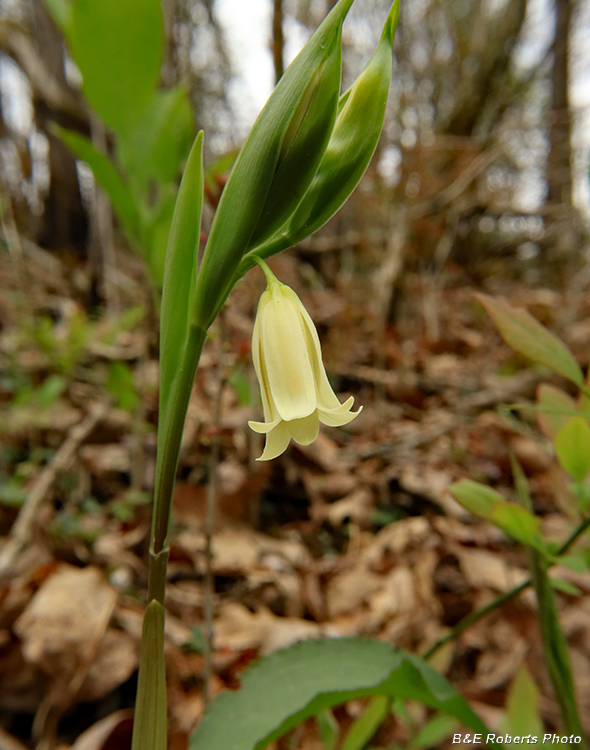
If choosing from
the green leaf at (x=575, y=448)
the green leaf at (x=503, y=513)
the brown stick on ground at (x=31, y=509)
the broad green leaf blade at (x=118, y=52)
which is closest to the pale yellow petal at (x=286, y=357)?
the green leaf at (x=503, y=513)

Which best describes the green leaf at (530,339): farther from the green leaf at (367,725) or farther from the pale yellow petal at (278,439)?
the green leaf at (367,725)

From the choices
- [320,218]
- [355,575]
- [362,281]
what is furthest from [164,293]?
[362,281]

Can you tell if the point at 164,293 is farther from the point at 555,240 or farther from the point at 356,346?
the point at 555,240

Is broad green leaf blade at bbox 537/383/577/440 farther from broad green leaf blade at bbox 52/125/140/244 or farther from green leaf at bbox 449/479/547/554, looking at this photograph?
broad green leaf blade at bbox 52/125/140/244

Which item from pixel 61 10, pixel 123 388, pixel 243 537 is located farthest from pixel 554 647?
pixel 61 10

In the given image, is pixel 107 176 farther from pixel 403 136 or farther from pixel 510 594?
pixel 403 136

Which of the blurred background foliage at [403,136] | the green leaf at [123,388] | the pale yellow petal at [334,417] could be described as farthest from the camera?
the blurred background foliage at [403,136]

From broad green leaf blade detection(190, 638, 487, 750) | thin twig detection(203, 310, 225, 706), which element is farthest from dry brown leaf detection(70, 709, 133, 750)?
broad green leaf blade detection(190, 638, 487, 750)
